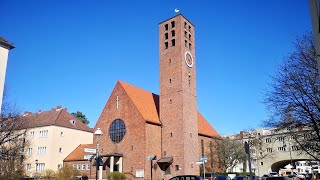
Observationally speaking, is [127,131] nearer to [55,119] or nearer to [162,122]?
[162,122]

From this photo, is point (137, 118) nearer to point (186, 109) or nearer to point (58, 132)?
point (186, 109)

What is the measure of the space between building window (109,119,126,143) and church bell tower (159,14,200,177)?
18.6 feet

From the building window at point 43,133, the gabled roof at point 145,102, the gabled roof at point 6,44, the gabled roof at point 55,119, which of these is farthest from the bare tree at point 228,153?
the gabled roof at point 6,44

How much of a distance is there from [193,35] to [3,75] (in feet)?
91.7

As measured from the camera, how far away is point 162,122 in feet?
139

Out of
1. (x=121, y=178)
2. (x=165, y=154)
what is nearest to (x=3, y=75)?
(x=121, y=178)

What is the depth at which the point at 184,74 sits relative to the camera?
4184 cm

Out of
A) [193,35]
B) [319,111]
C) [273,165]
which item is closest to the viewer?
[319,111]

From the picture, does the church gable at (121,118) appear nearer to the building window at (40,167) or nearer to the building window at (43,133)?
the building window at (43,133)

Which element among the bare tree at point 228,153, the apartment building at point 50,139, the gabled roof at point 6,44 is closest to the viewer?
the gabled roof at point 6,44

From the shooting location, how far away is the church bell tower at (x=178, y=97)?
39.5m

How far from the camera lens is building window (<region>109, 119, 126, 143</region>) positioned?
4259 centimetres

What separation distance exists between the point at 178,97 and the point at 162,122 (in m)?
4.30

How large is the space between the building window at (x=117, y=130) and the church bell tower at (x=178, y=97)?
5.67 m
